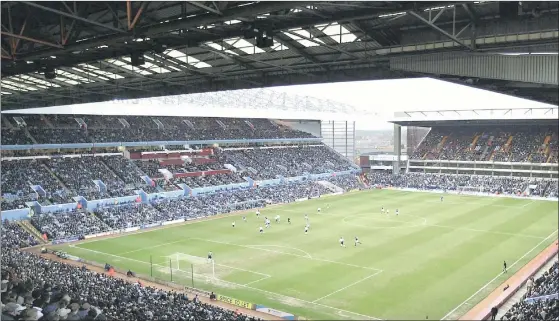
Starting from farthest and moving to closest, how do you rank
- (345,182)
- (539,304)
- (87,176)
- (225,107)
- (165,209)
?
1. (345,182)
2. (225,107)
3. (87,176)
4. (165,209)
5. (539,304)

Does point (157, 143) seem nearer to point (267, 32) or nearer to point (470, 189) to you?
point (470, 189)

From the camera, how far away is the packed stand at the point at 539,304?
16.4m

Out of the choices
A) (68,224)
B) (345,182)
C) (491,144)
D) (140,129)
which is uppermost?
(140,129)

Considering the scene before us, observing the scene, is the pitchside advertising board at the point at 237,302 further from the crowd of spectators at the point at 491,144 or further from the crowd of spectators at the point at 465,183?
the crowd of spectators at the point at 491,144

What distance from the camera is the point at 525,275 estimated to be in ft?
93.6

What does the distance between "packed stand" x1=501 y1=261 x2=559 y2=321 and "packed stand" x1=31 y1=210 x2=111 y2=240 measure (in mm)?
32983

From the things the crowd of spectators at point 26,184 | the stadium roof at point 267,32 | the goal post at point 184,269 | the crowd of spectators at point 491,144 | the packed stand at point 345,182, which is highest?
the stadium roof at point 267,32

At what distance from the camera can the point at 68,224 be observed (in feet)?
136

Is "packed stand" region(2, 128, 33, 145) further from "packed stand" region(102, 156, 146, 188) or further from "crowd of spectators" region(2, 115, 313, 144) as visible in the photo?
"packed stand" region(102, 156, 146, 188)

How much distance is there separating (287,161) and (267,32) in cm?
6023

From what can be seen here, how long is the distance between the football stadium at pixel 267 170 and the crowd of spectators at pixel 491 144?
311mm

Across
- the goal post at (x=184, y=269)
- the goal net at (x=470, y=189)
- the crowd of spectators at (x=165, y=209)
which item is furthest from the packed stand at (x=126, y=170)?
the goal net at (x=470, y=189)

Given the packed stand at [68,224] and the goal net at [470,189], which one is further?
the goal net at [470,189]

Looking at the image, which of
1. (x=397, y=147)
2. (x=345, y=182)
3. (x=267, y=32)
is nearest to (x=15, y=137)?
(x=345, y=182)
